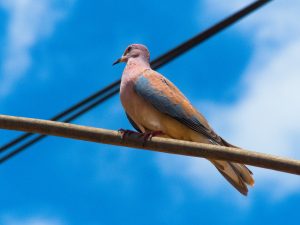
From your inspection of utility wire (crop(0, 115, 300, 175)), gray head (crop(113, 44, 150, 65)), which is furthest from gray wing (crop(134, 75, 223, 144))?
utility wire (crop(0, 115, 300, 175))

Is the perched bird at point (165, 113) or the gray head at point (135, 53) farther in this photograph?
the gray head at point (135, 53)

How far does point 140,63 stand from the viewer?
7.70 metres

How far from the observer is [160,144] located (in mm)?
4859

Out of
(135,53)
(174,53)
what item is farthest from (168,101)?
(174,53)

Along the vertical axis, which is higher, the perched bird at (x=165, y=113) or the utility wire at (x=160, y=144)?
the perched bird at (x=165, y=113)

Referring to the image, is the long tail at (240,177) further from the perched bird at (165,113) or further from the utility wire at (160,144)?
the utility wire at (160,144)

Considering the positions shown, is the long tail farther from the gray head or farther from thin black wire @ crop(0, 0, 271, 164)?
the gray head

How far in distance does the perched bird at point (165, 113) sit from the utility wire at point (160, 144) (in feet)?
5.12

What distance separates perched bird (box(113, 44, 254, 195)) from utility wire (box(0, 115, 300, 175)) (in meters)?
1.56

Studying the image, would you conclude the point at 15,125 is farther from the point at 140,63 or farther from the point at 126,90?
the point at 140,63

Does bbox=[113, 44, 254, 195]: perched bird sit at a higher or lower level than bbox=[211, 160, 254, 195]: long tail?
higher

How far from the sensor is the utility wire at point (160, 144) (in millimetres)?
4438

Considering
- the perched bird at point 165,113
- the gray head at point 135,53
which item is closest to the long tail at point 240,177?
the perched bird at point 165,113

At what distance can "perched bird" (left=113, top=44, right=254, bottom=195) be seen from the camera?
660cm
